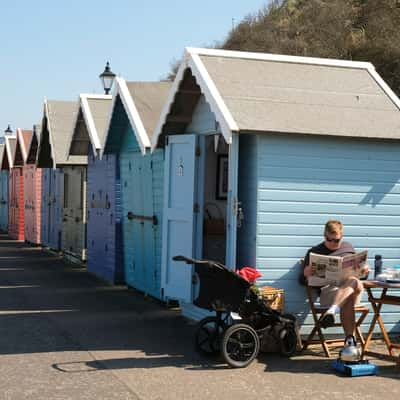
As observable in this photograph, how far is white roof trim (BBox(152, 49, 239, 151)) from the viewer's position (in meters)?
8.38

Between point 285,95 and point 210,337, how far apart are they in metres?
2.93

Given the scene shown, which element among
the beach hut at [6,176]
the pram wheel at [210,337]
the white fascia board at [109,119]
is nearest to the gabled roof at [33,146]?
the beach hut at [6,176]

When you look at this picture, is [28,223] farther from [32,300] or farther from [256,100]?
[256,100]

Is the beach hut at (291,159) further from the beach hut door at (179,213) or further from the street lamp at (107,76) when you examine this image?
the street lamp at (107,76)

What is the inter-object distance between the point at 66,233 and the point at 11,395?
43.2 ft

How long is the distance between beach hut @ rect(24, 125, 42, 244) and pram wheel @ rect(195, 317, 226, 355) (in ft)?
49.0

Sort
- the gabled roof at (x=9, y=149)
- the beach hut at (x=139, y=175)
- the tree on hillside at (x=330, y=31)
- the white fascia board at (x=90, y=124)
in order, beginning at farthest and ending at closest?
the gabled roof at (x=9, y=149)
the tree on hillside at (x=330, y=31)
the white fascia board at (x=90, y=124)
the beach hut at (x=139, y=175)

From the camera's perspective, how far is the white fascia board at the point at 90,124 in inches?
589

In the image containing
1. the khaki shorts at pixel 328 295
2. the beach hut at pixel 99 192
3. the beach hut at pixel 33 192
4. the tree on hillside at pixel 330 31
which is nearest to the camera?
the khaki shorts at pixel 328 295

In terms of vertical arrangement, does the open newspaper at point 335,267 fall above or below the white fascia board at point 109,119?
below

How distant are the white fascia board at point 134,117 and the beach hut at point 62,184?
15.9 ft

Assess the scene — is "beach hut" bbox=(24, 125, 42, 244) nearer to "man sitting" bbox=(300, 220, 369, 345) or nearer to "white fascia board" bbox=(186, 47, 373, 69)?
"white fascia board" bbox=(186, 47, 373, 69)

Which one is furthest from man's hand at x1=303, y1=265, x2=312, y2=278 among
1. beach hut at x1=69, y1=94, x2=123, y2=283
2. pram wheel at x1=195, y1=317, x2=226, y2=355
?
beach hut at x1=69, y1=94, x2=123, y2=283

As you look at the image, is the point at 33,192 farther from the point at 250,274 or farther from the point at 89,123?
the point at 250,274
